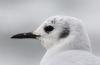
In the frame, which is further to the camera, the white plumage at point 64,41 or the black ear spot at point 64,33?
the black ear spot at point 64,33

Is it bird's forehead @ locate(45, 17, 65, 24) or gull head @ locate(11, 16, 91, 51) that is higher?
bird's forehead @ locate(45, 17, 65, 24)

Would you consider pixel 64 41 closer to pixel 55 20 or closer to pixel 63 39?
pixel 63 39

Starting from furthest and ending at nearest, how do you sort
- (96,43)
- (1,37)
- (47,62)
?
(1,37)
(96,43)
(47,62)

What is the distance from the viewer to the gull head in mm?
3359

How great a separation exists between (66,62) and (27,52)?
12.8ft

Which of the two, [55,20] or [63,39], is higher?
[55,20]

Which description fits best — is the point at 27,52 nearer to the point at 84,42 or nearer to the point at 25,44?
the point at 25,44

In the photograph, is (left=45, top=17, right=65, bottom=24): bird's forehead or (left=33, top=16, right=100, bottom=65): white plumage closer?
(left=33, top=16, right=100, bottom=65): white plumage

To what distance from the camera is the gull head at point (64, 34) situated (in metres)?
3.36

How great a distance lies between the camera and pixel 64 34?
11.2 feet

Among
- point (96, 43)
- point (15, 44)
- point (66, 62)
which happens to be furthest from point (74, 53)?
point (15, 44)

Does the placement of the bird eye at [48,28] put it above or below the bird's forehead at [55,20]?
below

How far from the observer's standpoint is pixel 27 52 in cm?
698

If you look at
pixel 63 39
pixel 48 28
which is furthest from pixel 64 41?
pixel 48 28
